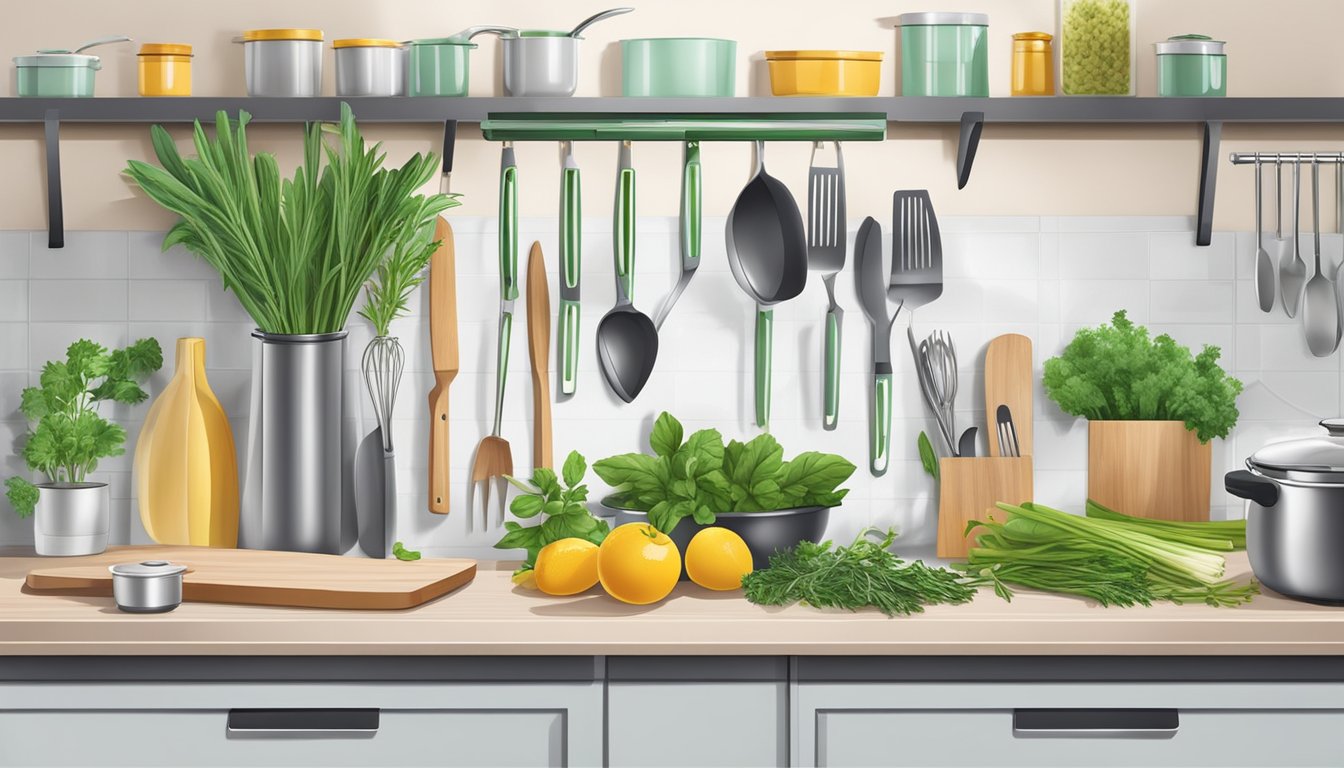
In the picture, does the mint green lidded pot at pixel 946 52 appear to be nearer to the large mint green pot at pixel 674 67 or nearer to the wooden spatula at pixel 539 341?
the large mint green pot at pixel 674 67

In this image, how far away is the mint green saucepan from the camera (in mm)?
2031

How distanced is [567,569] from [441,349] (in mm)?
583

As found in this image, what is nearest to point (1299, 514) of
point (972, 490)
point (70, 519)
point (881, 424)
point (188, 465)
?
point (972, 490)

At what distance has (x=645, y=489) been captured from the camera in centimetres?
178

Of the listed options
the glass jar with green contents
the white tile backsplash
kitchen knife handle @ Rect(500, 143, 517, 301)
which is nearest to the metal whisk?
the white tile backsplash

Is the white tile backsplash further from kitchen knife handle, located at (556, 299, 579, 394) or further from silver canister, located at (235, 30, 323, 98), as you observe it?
silver canister, located at (235, 30, 323, 98)

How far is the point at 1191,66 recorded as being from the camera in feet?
6.55

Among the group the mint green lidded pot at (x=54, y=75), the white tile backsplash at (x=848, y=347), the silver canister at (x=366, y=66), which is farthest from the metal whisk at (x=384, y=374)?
the mint green lidded pot at (x=54, y=75)

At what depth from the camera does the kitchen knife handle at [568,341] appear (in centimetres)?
206

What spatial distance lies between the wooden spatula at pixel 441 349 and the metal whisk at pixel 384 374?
0.21 feet

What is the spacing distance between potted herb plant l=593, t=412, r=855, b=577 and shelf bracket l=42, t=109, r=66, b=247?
3.45 feet
